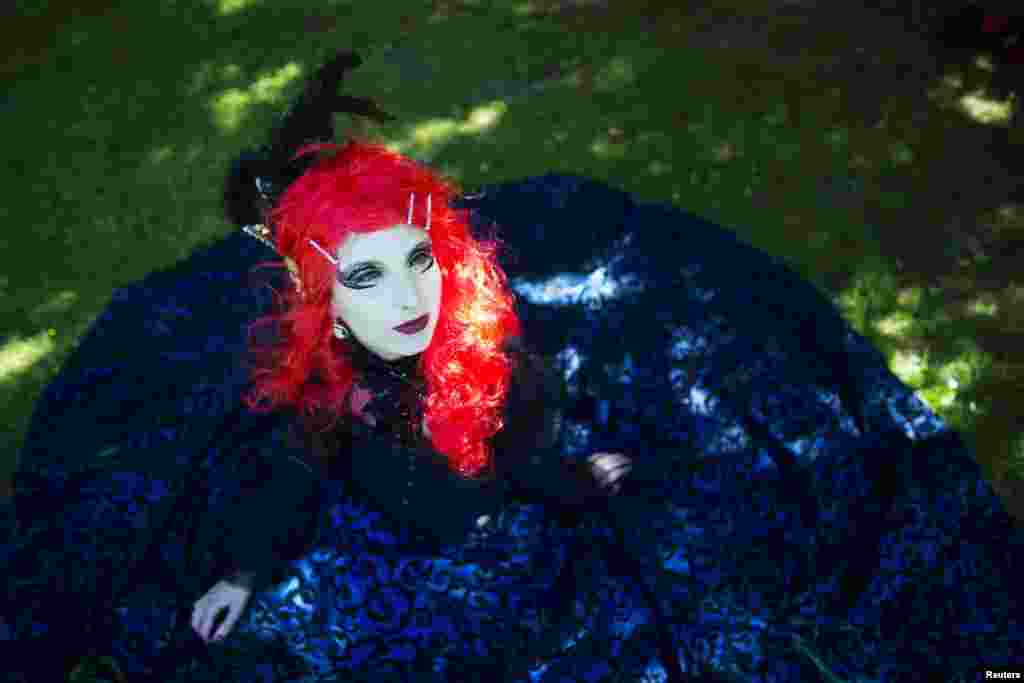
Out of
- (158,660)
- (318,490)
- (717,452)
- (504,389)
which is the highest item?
(504,389)

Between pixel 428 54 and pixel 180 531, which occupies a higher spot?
pixel 428 54

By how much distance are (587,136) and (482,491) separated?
282 centimetres

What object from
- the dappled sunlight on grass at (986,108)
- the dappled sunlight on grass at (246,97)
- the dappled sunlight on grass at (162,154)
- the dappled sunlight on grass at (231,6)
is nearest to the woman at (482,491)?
the dappled sunlight on grass at (162,154)

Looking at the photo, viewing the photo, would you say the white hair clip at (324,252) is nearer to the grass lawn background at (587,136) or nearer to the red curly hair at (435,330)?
the red curly hair at (435,330)

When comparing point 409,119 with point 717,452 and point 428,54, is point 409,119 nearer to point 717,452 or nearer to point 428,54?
point 428,54

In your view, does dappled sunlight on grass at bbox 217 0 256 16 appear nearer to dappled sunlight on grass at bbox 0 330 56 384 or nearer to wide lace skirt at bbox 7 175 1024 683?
dappled sunlight on grass at bbox 0 330 56 384

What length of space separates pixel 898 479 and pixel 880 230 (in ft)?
5.79

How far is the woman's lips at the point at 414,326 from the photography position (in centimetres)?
221

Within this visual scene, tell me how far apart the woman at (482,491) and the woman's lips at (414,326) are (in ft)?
0.06

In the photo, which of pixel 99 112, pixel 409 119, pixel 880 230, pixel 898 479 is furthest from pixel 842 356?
pixel 99 112

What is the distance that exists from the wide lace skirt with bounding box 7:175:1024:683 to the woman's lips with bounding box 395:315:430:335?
0.66 metres

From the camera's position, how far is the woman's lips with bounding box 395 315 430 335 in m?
2.21

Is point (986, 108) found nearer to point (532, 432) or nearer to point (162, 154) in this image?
point (532, 432)

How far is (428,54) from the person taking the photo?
5.40 meters
